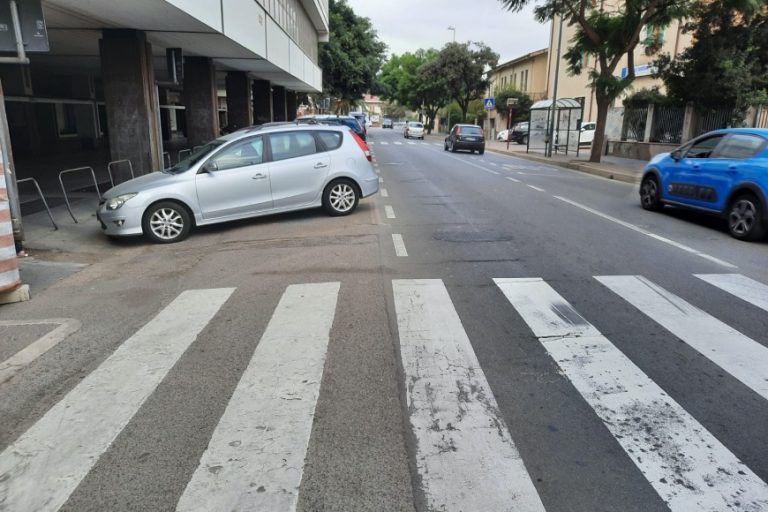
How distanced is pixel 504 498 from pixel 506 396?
108cm

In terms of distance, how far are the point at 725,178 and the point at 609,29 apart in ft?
51.1

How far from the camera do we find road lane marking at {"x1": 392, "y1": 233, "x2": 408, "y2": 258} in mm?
7785

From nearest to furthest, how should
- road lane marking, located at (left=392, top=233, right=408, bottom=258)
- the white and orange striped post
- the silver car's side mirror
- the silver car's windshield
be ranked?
the white and orange striped post < road lane marking, located at (left=392, top=233, right=408, bottom=258) < the silver car's side mirror < the silver car's windshield

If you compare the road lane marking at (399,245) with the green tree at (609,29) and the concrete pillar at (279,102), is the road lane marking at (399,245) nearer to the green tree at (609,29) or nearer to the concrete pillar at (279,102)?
the green tree at (609,29)

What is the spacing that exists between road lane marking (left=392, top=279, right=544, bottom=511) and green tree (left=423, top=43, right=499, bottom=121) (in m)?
56.3

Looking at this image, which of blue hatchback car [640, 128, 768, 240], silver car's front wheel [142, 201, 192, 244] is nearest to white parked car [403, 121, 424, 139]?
blue hatchback car [640, 128, 768, 240]

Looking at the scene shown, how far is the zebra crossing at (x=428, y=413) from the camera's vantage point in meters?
2.93

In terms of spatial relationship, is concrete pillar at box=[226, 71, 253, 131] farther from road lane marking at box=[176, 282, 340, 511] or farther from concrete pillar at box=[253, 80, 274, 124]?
road lane marking at box=[176, 282, 340, 511]

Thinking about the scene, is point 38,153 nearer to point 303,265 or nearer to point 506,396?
point 303,265

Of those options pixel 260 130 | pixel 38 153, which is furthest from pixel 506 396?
pixel 38 153

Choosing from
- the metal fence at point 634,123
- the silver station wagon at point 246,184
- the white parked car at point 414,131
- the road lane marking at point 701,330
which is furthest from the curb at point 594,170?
the white parked car at point 414,131

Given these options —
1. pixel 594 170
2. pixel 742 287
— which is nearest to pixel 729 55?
pixel 594 170

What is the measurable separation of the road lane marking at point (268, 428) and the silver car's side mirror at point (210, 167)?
4650mm

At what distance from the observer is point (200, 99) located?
64.4 feet
